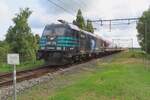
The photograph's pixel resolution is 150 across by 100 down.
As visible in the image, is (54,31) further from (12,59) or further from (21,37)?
(12,59)

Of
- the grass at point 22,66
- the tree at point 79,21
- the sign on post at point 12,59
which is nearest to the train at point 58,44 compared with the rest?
the grass at point 22,66

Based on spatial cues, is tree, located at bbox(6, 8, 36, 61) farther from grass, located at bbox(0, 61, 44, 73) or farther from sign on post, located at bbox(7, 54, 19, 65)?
sign on post, located at bbox(7, 54, 19, 65)

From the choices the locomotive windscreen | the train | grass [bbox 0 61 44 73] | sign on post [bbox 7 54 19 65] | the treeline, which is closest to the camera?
sign on post [bbox 7 54 19 65]

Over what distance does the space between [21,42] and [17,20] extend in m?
1.94

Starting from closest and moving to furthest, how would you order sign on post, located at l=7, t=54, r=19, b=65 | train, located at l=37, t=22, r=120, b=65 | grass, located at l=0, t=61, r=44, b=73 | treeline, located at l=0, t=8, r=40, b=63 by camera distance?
1. sign on post, located at l=7, t=54, r=19, b=65
2. grass, located at l=0, t=61, r=44, b=73
3. train, located at l=37, t=22, r=120, b=65
4. treeline, located at l=0, t=8, r=40, b=63

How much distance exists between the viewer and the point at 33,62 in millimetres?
30328

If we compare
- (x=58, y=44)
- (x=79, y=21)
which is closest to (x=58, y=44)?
(x=58, y=44)

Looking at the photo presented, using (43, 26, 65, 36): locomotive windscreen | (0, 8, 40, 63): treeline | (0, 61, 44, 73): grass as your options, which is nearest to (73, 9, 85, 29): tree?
(0, 61, 44, 73): grass

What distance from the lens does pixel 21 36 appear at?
28.9m

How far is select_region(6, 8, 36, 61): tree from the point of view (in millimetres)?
28969

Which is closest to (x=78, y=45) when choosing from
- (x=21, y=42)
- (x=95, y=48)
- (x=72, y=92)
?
(x=21, y=42)

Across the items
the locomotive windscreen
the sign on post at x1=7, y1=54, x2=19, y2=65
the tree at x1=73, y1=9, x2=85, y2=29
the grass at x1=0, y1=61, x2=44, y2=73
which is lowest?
the grass at x1=0, y1=61, x2=44, y2=73

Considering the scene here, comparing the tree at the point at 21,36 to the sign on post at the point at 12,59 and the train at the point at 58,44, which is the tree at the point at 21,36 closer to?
the train at the point at 58,44

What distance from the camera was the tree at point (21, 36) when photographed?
95.0ft
